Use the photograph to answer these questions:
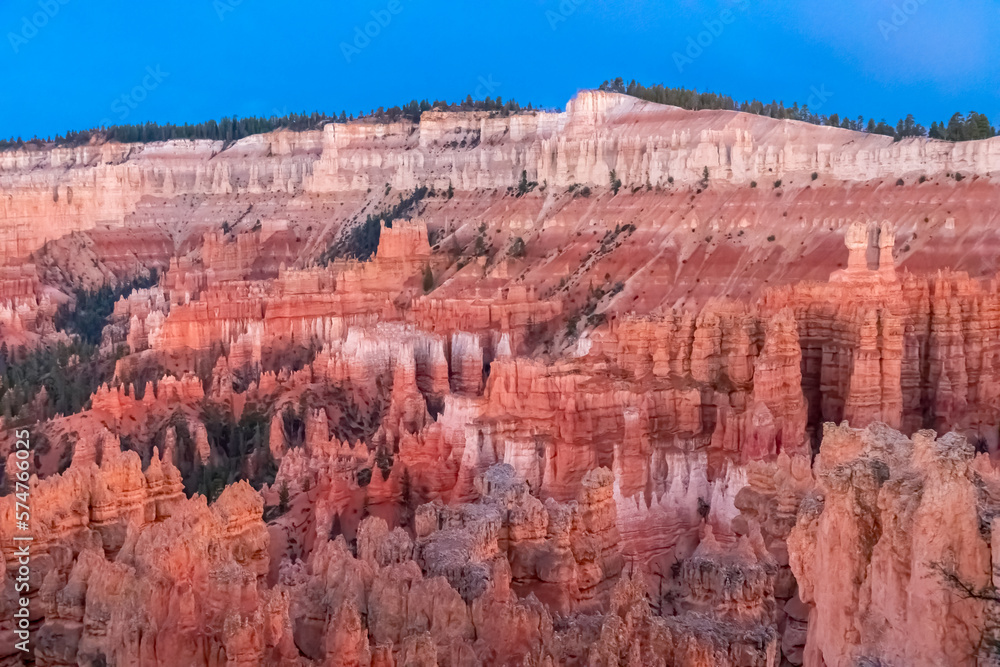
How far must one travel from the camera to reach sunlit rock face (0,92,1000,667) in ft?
38.7

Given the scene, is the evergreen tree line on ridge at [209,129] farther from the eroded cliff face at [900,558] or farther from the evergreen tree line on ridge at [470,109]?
the eroded cliff face at [900,558]

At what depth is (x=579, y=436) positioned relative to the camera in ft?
85.6

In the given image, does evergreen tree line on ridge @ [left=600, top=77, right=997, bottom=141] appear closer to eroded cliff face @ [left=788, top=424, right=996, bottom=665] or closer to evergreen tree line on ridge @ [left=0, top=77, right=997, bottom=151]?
evergreen tree line on ridge @ [left=0, top=77, right=997, bottom=151]

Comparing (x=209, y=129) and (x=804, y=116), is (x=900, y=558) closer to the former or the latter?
(x=804, y=116)

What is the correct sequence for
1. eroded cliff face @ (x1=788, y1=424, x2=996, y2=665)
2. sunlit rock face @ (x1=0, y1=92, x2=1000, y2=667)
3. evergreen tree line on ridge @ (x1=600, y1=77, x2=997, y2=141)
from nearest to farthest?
eroded cliff face @ (x1=788, y1=424, x2=996, y2=665) < sunlit rock face @ (x1=0, y1=92, x2=1000, y2=667) < evergreen tree line on ridge @ (x1=600, y1=77, x2=997, y2=141)

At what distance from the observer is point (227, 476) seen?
34.1m

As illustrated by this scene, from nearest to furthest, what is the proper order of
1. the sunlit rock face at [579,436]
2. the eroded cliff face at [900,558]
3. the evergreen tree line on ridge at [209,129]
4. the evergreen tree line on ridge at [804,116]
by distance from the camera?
1. the eroded cliff face at [900,558]
2. the sunlit rock face at [579,436]
3. the evergreen tree line on ridge at [804,116]
4. the evergreen tree line on ridge at [209,129]


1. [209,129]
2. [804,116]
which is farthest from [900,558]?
[209,129]

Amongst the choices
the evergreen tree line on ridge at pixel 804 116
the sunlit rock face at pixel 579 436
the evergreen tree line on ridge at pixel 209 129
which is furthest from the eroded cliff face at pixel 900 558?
the evergreen tree line on ridge at pixel 209 129

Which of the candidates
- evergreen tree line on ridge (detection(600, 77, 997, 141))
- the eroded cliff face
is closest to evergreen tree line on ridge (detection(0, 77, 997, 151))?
evergreen tree line on ridge (detection(600, 77, 997, 141))

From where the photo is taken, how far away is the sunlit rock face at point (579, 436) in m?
11.8

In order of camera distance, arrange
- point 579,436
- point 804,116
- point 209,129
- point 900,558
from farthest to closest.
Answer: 1. point 209,129
2. point 804,116
3. point 579,436
4. point 900,558

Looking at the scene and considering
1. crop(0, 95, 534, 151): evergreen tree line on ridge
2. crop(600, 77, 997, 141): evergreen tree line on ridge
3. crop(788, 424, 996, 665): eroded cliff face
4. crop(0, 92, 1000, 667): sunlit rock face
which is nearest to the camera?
Result: crop(788, 424, 996, 665): eroded cliff face

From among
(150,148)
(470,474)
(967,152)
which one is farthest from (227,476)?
(150,148)
